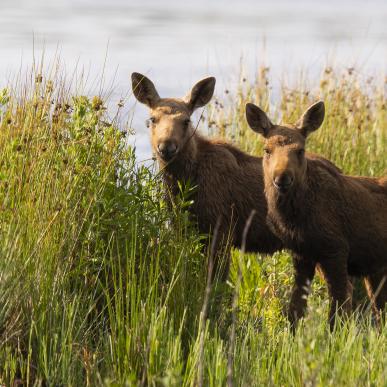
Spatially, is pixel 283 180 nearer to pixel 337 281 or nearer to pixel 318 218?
pixel 318 218

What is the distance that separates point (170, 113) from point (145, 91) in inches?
19.8

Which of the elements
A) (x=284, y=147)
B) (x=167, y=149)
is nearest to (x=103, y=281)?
(x=167, y=149)

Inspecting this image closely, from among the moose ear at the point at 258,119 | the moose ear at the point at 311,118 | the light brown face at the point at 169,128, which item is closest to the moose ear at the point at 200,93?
the light brown face at the point at 169,128

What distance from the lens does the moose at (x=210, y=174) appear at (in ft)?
28.4

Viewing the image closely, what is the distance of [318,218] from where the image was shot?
8367mm

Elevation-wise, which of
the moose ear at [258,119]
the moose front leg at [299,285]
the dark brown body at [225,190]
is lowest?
the moose front leg at [299,285]

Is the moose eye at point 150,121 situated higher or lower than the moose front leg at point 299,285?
higher

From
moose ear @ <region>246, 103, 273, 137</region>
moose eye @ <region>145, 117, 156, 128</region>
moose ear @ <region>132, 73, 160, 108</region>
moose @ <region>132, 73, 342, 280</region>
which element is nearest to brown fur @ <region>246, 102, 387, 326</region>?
moose ear @ <region>246, 103, 273, 137</region>

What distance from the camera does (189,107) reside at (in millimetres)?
9133

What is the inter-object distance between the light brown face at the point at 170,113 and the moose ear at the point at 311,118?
1032 mm

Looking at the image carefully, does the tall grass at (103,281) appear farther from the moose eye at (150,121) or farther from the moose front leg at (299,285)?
the moose eye at (150,121)

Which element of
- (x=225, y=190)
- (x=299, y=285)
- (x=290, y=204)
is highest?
(x=290, y=204)

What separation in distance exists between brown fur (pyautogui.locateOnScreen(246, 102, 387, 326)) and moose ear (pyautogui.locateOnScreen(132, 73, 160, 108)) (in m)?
1.07

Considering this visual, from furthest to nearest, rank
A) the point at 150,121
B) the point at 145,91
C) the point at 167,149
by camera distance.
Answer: the point at 145,91, the point at 150,121, the point at 167,149
